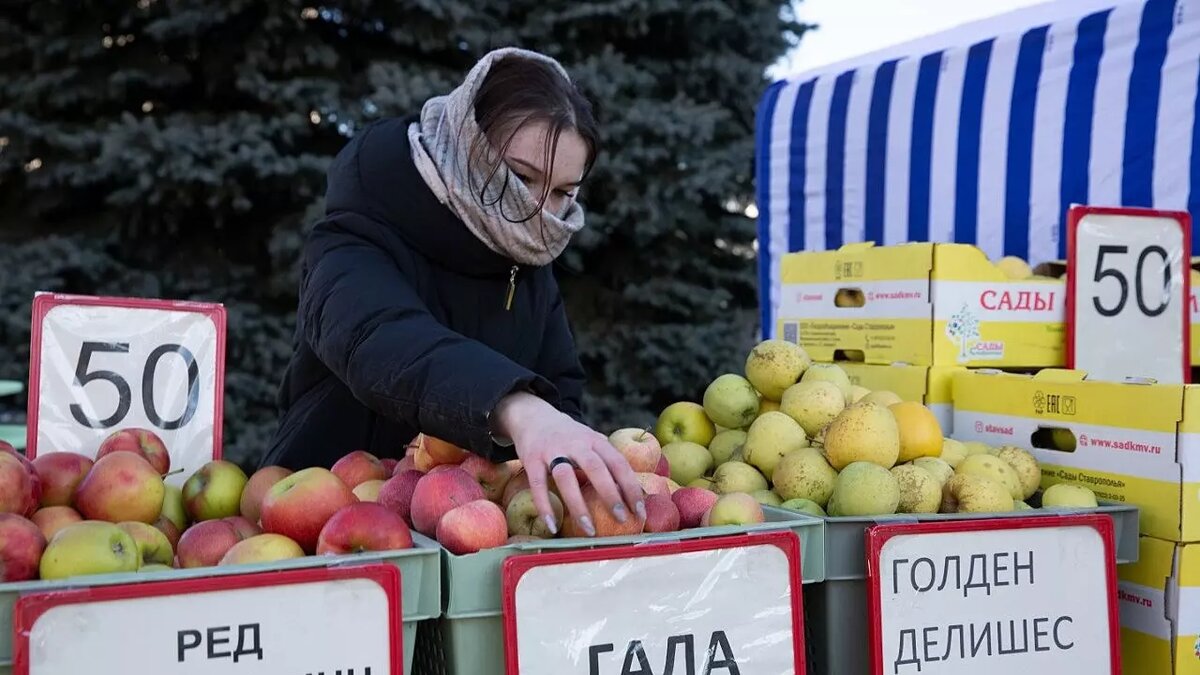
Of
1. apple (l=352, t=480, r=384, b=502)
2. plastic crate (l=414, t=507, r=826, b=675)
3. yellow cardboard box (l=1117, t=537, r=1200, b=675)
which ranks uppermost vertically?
apple (l=352, t=480, r=384, b=502)

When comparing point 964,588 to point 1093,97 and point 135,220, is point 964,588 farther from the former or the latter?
point 135,220

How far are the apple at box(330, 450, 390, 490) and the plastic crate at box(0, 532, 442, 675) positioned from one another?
0.34 metres

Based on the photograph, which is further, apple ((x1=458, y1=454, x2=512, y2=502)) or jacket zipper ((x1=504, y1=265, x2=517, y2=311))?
jacket zipper ((x1=504, y1=265, x2=517, y2=311))

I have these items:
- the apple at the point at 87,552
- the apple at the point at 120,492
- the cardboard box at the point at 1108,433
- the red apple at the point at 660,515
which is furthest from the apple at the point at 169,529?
the cardboard box at the point at 1108,433

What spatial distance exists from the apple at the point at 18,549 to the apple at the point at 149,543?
4.4 inches

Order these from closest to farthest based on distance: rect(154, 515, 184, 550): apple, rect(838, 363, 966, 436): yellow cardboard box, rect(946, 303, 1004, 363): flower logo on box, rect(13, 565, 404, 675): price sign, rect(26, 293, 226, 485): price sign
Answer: rect(13, 565, 404, 675): price sign → rect(154, 515, 184, 550): apple → rect(26, 293, 226, 485): price sign → rect(838, 363, 966, 436): yellow cardboard box → rect(946, 303, 1004, 363): flower logo on box

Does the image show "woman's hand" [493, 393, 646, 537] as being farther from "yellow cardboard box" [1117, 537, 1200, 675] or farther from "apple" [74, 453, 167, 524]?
"yellow cardboard box" [1117, 537, 1200, 675]

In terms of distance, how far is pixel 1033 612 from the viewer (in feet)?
5.25

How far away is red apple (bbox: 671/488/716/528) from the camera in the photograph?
5.19ft

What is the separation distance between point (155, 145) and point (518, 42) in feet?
6.93

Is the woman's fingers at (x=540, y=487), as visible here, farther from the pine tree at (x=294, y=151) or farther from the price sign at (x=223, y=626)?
the pine tree at (x=294, y=151)

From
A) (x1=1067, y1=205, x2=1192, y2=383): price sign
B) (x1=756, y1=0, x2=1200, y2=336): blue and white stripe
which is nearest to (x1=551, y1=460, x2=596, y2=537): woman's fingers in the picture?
(x1=1067, y1=205, x2=1192, y2=383): price sign

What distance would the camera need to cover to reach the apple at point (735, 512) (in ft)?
4.88

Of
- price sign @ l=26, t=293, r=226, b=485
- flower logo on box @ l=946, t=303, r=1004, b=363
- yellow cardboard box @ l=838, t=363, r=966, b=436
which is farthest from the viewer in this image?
flower logo on box @ l=946, t=303, r=1004, b=363
